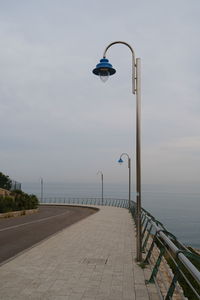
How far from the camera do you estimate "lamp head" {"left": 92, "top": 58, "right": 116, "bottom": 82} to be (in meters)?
8.55

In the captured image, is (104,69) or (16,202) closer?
(104,69)

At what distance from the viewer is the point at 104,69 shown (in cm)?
861

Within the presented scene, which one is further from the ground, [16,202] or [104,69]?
[104,69]

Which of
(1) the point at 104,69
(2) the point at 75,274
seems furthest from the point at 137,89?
(2) the point at 75,274

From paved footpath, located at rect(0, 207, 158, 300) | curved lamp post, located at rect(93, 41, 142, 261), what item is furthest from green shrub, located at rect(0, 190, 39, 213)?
curved lamp post, located at rect(93, 41, 142, 261)

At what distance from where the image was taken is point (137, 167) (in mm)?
8789

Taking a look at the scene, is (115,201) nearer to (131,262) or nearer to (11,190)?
(11,190)

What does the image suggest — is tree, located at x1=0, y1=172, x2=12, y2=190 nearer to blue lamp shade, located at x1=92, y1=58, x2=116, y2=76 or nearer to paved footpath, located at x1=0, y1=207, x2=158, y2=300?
paved footpath, located at x1=0, y1=207, x2=158, y2=300

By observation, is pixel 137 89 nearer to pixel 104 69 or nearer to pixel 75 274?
pixel 104 69

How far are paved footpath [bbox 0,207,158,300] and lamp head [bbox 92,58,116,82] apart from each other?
190 inches

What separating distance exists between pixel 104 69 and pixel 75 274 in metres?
5.13

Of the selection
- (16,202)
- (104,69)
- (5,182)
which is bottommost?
(16,202)

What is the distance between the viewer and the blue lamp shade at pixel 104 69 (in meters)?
8.55

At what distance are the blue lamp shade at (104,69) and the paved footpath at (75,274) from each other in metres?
4.96
